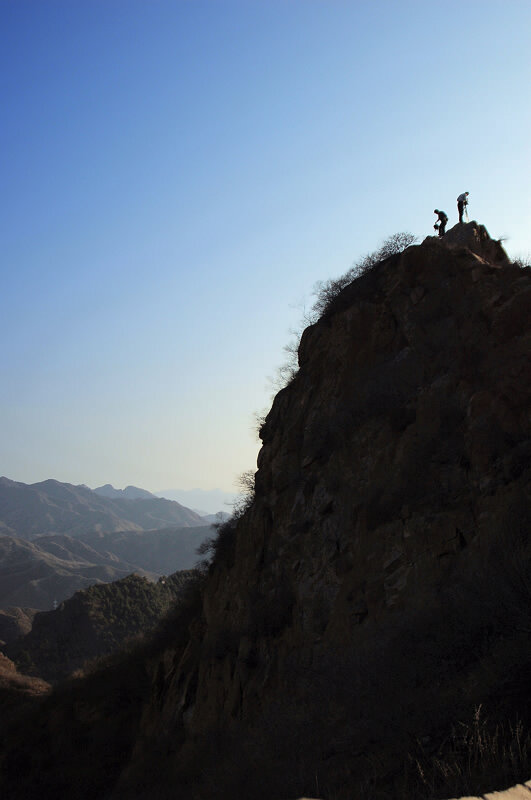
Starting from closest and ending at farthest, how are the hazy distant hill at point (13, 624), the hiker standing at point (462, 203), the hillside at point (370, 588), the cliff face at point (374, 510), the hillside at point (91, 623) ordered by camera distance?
the hillside at point (370, 588) < the cliff face at point (374, 510) < the hiker standing at point (462, 203) < the hillside at point (91, 623) < the hazy distant hill at point (13, 624)

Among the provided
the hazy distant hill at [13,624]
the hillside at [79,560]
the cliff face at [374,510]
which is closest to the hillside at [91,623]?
the hazy distant hill at [13,624]

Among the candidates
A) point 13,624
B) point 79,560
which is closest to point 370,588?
point 13,624

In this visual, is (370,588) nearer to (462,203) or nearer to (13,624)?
(462,203)

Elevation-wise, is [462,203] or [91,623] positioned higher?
[462,203]

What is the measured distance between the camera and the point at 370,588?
10297mm

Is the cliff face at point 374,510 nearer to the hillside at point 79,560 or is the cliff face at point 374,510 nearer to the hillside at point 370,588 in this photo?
the hillside at point 370,588

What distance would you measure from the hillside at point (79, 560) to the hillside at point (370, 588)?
214ft

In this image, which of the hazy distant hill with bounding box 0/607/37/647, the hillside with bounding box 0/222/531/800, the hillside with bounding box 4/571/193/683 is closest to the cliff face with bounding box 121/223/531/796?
the hillside with bounding box 0/222/531/800

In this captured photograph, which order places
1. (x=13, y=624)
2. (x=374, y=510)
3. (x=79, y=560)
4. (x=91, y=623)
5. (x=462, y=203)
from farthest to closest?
(x=79, y=560) < (x=13, y=624) < (x=91, y=623) < (x=462, y=203) < (x=374, y=510)

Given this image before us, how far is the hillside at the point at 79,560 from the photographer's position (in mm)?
107938

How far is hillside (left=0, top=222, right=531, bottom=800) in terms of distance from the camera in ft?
19.2

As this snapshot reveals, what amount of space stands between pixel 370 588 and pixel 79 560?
15934 centimetres

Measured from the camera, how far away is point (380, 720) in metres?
6.10

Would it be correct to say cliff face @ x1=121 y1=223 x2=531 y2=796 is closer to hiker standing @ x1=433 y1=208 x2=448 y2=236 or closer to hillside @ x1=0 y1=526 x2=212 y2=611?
hiker standing @ x1=433 y1=208 x2=448 y2=236
